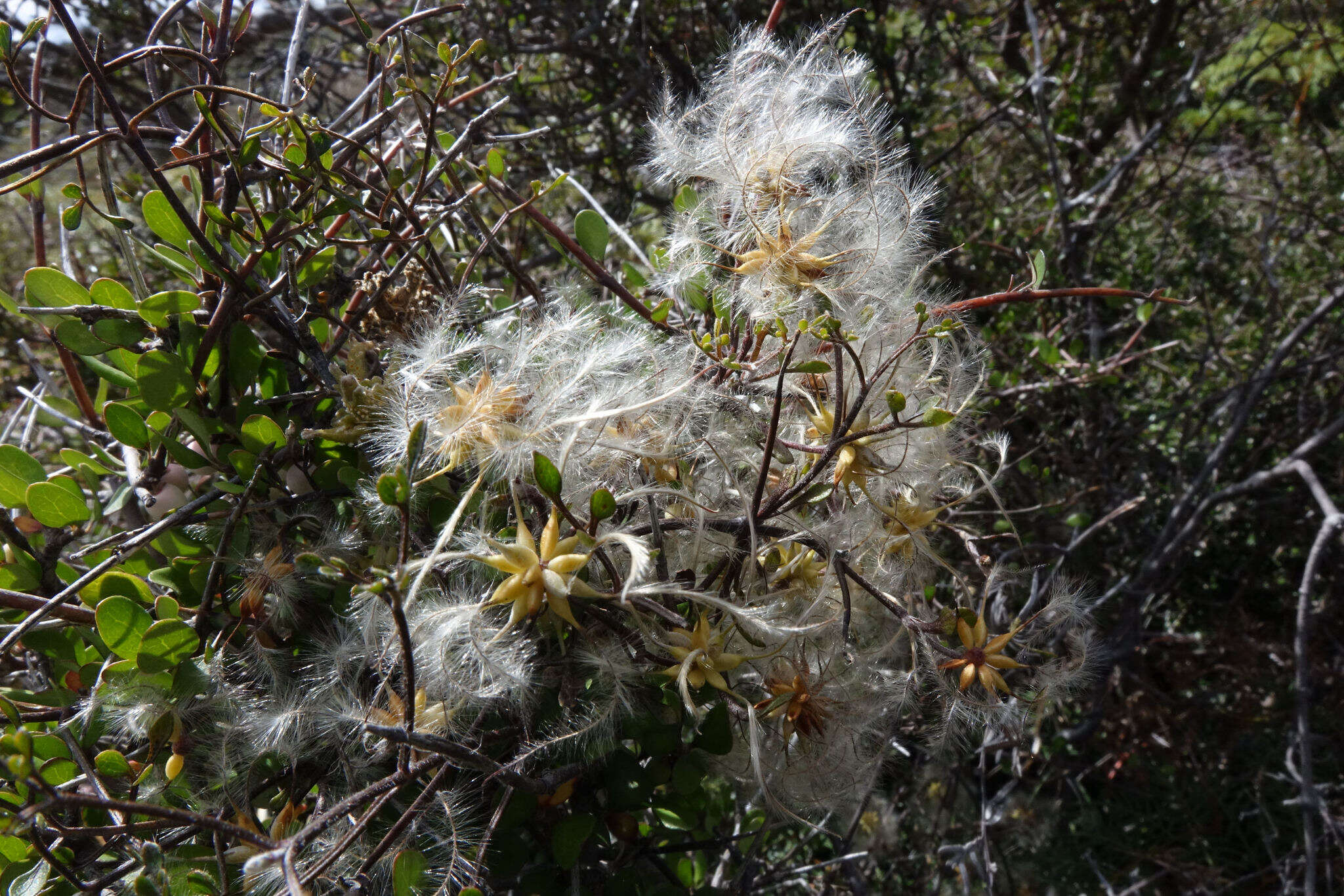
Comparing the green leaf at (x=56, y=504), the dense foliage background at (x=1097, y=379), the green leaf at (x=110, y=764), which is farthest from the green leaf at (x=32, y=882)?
the dense foliage background at (x=1097, y=379)

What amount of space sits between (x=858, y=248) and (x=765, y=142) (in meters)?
0.17

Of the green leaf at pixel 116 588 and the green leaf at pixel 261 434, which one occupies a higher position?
the green leaf at pixel 261 434

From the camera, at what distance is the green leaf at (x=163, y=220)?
0.85 metres

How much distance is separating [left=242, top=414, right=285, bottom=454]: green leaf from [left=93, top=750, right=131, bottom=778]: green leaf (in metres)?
0.33

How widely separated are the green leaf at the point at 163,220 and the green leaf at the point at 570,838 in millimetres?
732

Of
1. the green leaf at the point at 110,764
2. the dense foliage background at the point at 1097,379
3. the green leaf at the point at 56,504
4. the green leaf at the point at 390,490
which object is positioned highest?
the green leaf at the point at 56,504

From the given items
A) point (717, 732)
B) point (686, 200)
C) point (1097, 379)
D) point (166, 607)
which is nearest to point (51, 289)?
point (166, 607)

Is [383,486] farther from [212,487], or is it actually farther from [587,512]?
[212,487]

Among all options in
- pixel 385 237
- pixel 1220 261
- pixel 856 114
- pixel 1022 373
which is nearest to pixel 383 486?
pixel 385 237

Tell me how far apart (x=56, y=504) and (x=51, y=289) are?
0.23 m

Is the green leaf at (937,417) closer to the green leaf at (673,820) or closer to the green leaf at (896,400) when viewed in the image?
the green leaf at (896,400)

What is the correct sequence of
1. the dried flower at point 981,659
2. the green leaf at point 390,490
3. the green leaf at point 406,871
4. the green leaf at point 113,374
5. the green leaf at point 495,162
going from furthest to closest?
the green leaf at point 495,162, the green leaf at point 113,374, the dried flower at point 981,659, the green leaf at point 406,871, the green leaf at point 390,490

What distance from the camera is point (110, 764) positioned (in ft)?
2.66

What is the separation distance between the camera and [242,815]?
815mm
